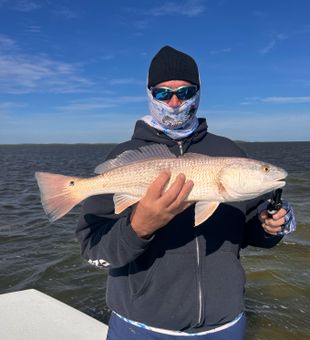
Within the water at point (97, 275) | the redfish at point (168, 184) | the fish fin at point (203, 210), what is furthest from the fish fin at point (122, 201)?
the water at point (97, 275)

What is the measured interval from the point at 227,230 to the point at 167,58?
1.54m

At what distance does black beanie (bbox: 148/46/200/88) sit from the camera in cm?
351

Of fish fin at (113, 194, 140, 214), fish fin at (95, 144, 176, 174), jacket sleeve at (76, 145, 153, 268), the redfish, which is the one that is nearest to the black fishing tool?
the redfish

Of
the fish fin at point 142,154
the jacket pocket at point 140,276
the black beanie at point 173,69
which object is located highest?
the black beanie at point 173,69

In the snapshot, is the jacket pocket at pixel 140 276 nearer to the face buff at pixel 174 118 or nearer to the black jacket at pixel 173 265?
the black jacket at pixel 173 265

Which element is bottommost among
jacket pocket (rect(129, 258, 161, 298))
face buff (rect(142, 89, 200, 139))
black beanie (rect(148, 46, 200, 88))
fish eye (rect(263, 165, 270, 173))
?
jacket pocket (rect(129, 258, 161, 298))

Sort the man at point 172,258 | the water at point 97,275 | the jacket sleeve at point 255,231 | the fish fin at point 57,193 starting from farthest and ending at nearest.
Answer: the water at point 97,275 → the fish fin at point 57,193 → the jacket sleeve at point 255,231 → the man at point 172,258

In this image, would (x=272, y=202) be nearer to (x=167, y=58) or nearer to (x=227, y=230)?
(x=227, y=230)

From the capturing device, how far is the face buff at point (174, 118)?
359cm

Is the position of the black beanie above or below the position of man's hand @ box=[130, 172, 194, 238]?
above

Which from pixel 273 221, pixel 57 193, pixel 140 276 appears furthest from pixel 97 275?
pixel 273 221

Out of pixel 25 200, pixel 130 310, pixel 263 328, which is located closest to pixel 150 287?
pixel 130 310

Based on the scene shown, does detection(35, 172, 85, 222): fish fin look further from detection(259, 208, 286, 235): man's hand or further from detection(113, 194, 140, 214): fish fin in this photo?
detection(259, 208, 286, 235): man's hand

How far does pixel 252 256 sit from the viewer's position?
12.3 metres
